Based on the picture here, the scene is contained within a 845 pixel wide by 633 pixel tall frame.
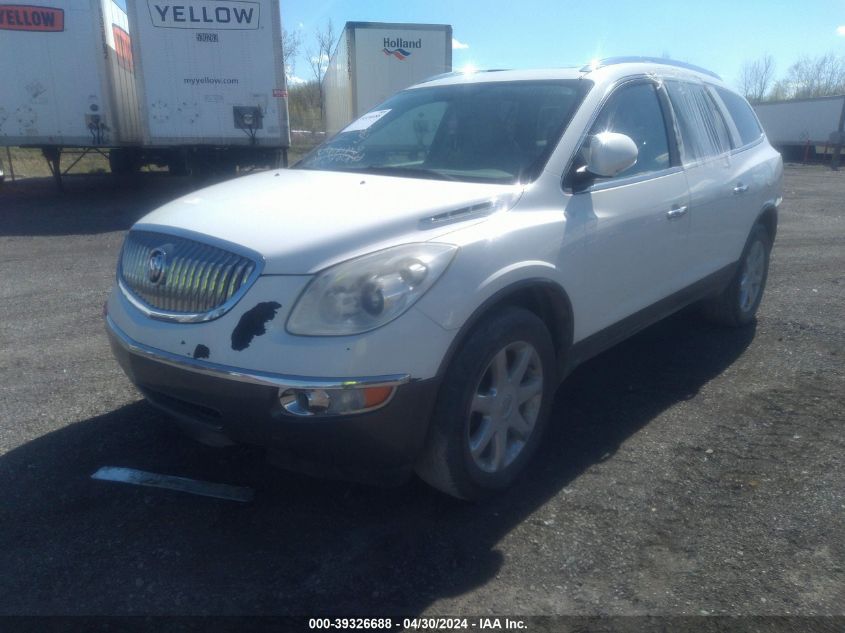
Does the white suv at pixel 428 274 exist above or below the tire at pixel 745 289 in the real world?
above

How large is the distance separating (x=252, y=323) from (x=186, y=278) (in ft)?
1.42

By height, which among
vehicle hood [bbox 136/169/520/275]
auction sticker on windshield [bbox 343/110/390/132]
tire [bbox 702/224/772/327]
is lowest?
tire [bbox 702/224/772/327]

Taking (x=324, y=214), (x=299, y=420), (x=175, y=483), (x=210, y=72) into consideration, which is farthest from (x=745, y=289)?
(x=210, y=72)

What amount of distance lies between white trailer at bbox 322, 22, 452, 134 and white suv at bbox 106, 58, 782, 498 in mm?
12170

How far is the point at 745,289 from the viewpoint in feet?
18.7

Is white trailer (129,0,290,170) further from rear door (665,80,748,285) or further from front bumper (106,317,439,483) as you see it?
front bumper (106,317,439,483)

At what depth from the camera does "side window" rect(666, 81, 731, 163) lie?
15.1 feet

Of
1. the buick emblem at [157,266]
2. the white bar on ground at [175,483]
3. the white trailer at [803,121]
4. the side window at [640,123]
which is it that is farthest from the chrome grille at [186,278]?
the white trailer at [803,121]

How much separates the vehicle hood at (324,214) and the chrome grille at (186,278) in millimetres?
69

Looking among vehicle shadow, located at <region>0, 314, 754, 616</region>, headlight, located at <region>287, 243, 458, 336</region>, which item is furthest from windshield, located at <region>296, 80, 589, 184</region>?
vehicle shadow, located at <region>0, 314, 754, 616</region>

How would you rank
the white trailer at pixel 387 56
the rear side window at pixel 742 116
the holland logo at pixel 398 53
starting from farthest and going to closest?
1. the holland logo at pixel 398 53
2. the white trailer at pixel 387 56
3. the rear side window at pixel 742 116

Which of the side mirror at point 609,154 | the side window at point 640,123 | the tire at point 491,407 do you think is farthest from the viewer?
the side window at point 640,123

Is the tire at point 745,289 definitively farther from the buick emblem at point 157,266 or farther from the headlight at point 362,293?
the buick emblem at point 157,266

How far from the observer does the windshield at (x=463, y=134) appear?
366cm
